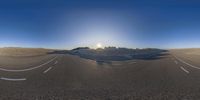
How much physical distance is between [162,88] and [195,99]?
5.32ft

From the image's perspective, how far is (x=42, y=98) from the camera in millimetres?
6152

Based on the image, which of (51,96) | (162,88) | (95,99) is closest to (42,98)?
(51,96)

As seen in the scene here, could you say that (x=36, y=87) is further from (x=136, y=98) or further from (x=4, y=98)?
(x=136, y=98)

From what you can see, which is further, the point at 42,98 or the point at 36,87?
the point at 36,87

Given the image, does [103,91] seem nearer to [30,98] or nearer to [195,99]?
[30,98]

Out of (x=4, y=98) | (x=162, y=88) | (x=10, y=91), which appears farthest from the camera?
(x=162, y=88)

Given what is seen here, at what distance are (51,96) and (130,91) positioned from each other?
2.45 m

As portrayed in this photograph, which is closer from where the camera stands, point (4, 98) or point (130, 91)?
point (4, 98)

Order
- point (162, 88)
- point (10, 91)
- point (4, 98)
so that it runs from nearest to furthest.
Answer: point (4, 98)
point (10, 91)
point (162, 88)

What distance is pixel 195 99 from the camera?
6.14 m

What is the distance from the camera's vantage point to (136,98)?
6.22m

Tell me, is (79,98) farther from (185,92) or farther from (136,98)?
(185,92)

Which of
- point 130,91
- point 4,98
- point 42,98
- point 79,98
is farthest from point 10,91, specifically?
point 130,91

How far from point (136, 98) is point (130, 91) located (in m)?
0.98
